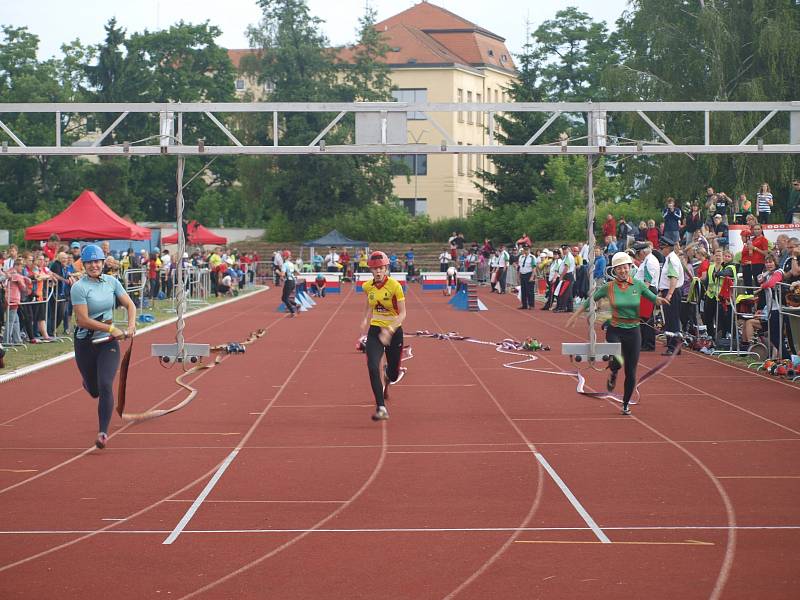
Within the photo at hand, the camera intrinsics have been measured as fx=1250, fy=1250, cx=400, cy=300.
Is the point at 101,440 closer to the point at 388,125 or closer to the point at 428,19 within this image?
the point at 388,125

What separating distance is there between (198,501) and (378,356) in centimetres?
486

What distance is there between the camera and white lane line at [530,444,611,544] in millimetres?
8328

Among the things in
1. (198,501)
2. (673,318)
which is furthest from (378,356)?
(673,318)

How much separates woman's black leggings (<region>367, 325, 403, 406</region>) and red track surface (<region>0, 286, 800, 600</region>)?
17.7 inches

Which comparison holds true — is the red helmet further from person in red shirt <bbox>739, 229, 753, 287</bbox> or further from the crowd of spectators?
person in red shirt <bbox>739, 229, 753, 287</bbox>

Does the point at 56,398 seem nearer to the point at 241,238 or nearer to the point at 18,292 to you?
the point at 18,292

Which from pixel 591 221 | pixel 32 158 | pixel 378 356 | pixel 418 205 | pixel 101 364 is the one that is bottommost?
pixel 378 356

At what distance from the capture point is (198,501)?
9.62m

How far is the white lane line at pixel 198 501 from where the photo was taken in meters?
8.40

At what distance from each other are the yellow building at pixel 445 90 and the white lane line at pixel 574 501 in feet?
275

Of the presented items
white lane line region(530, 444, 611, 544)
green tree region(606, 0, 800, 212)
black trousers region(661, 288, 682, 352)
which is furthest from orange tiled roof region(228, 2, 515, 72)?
white lane line region(530, 444, 611, 544)

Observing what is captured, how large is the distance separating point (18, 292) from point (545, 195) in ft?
175

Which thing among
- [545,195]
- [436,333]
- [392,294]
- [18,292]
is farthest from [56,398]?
[545,195]

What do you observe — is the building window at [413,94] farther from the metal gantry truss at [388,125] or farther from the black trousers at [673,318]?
the black trousers at [673,318]
